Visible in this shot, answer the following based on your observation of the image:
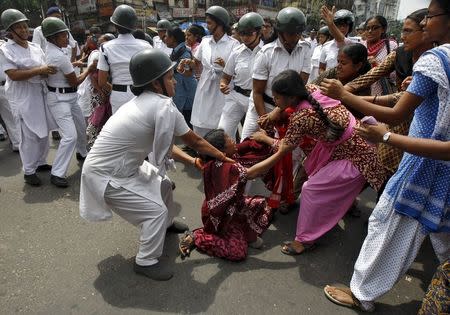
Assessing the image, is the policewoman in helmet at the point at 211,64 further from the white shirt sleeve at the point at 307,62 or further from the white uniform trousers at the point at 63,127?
the white uniform trousers at the point at 63,127

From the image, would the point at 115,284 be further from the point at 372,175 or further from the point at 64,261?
the point at 372,175

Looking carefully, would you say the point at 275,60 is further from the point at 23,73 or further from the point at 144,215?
the point at 23,73

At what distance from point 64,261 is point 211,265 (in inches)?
50.2

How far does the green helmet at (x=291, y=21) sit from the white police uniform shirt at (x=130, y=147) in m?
1.68

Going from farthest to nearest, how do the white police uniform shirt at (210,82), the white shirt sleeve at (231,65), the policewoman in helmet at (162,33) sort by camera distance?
the policewoman in helmet at (162,33) < the white police uniform shirt at (210,82) < the white shirt sleeve at (231,65)

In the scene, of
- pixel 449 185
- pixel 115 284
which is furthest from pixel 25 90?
pixel 449 185

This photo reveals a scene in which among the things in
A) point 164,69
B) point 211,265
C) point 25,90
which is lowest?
point 211,265

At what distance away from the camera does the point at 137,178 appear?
289 centimetres

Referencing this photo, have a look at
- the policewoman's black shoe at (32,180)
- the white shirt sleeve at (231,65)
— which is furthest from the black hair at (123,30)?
the policewoman's black shoe at (32,180)

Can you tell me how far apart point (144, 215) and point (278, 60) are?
2.21 meters

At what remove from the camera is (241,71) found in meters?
4.32

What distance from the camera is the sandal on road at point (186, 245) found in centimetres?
310

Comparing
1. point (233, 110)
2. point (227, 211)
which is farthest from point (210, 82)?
point (227, 211)

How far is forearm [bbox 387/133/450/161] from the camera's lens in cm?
182
